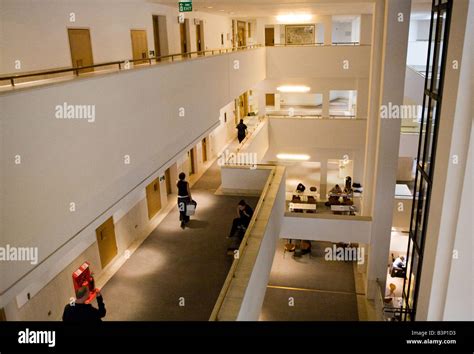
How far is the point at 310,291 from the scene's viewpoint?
44.9 ft

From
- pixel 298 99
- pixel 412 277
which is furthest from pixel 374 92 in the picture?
pixel 298 99

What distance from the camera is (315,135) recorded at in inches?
755

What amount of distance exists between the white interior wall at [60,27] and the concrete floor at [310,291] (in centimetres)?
833

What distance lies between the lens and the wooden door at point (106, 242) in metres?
10.2

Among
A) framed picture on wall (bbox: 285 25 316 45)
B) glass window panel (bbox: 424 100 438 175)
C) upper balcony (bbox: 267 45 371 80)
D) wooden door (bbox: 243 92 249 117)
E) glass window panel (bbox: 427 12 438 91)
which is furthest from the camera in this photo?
wooden door (bbox: 243 92 249 117)

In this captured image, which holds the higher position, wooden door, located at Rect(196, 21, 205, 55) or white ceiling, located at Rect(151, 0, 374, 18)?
white ceiling, located at Rect(151, 0, 374, 18)

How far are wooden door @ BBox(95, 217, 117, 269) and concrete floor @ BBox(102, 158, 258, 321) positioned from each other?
27.7 inches

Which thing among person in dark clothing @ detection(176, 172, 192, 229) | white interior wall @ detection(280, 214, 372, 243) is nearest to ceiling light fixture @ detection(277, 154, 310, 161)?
white interior wall @ detection(280, 214, 372, 243)

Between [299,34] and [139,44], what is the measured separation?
52.0 ft

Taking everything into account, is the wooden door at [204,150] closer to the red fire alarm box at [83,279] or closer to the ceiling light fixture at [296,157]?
the ceiling light fixture at [296,157]

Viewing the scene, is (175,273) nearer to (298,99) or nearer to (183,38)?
(183,38)

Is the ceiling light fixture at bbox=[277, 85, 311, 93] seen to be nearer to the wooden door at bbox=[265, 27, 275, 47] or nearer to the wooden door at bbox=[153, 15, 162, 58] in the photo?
the wooden door at bbox=[265, 27, 275, 47]

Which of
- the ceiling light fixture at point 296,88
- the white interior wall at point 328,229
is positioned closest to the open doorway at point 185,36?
the ceiling light fixture at point 296,88

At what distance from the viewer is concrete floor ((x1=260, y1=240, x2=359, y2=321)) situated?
12.5 meters
